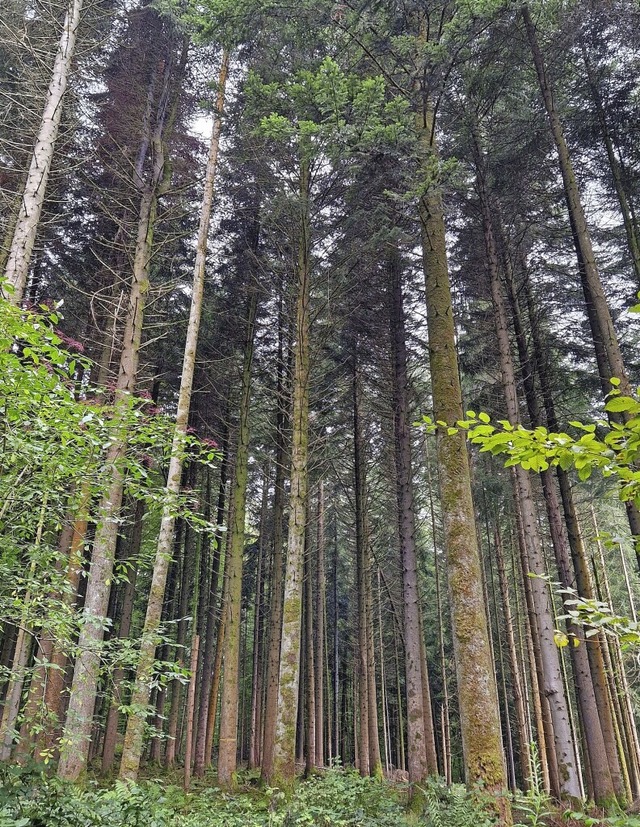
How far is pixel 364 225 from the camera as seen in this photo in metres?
8.88

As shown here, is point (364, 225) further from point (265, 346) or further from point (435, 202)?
point (265, 346)

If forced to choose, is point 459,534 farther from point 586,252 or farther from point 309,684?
point 309,684

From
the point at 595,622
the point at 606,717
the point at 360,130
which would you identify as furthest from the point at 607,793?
the point at 360,130

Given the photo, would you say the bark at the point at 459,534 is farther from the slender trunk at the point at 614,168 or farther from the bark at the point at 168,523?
the slender trunk at the point at 614,168

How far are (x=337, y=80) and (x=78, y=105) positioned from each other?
Answer: 616cm

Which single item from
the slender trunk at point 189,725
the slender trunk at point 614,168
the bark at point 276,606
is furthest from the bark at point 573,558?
the slender trunk at point 189,725

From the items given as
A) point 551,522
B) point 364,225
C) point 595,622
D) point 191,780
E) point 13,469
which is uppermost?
point 364,225

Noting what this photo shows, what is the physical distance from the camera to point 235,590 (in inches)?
401

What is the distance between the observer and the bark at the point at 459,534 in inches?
171

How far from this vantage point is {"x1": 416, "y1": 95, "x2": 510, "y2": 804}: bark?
434cm

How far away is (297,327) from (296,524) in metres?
3.36

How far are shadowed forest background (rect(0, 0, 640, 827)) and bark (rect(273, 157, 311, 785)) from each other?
0.04 metres

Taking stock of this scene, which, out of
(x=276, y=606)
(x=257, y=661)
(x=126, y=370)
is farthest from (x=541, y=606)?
(x=257, y=661)

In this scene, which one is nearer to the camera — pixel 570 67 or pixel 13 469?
pixel 13 469
